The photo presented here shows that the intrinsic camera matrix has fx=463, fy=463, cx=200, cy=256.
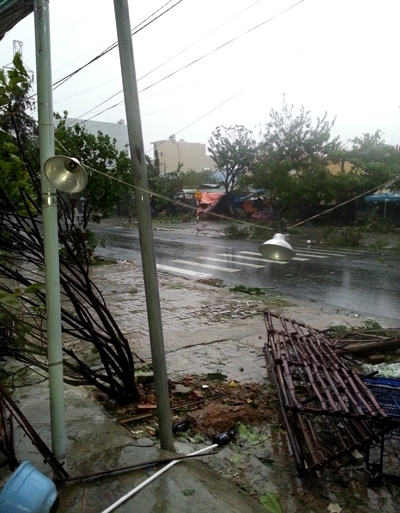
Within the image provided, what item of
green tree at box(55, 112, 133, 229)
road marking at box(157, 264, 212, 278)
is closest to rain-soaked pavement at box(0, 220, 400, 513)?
road marking at box(157, 264, 212, 278)

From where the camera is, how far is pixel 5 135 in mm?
3684

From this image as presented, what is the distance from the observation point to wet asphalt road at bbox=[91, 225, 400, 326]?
402 inches

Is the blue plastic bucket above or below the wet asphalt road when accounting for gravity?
above

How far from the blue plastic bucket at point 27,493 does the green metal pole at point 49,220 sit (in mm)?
421

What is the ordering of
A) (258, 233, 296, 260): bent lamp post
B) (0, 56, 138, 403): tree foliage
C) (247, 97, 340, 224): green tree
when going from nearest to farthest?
1. (0, 56, 138, 403): tree foliage
2. (258, 233, 296, 260): bent lamp post
3. (247, 97, 340, 224): green tree

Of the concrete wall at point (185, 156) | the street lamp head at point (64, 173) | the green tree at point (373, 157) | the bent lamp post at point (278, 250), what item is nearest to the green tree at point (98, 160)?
the bent lamp post at point (278, 250)

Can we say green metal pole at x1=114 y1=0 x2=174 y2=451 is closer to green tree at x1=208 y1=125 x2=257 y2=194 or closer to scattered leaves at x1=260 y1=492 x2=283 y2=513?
scattered leaves at x1=260 y1=492 x2=283 y2=513

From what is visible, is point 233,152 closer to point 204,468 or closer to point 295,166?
point 295,166

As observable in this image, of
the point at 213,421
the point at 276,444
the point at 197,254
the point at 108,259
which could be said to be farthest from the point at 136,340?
the point at 197,254

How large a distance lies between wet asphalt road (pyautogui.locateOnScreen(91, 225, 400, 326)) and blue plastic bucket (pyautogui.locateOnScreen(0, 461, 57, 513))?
6.96 m

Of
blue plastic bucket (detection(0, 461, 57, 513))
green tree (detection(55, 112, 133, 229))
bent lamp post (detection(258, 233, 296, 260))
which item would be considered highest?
green tree (detection(55, 112, 133, 229))

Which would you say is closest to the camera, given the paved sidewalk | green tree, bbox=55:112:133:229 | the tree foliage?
the paved sidewalk

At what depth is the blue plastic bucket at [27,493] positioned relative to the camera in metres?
2.68

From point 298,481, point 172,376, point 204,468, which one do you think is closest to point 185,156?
point 172,376
